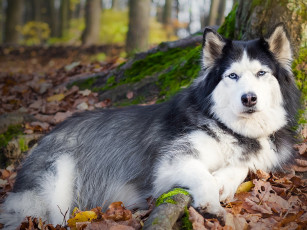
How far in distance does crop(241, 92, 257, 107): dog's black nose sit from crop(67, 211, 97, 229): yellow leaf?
5.87 feet

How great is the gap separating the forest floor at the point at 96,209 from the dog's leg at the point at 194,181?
5.2 inches

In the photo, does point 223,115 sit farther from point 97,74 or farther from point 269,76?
point 97,74

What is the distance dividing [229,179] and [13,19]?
18.1 metres

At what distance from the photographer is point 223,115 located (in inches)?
135

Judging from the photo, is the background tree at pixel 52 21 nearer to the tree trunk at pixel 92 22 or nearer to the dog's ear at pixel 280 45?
the tree trunk at pixel 92 22

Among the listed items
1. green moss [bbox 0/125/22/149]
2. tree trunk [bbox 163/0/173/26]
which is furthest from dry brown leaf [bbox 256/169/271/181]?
tree trunk [bbox 163/0/173/26]

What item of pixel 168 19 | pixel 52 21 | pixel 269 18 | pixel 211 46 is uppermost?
pixel 168 19

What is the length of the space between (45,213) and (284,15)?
12.5 feet

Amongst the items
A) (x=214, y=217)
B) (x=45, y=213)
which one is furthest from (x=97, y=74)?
(x=214, y=217)

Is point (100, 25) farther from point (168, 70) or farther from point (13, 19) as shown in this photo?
point (168, 70)

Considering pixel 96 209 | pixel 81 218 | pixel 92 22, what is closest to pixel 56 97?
pixel 96 209

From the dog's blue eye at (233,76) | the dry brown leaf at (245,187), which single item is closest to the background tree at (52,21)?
the dog's blue eye at (233,76)

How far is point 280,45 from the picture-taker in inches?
132

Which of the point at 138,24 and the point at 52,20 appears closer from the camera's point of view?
the point at 138,24
